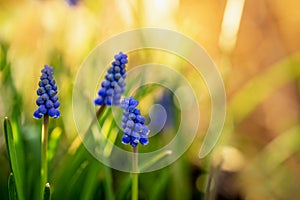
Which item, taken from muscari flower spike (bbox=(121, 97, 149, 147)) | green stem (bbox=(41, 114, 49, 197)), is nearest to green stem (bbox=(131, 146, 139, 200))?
muscari flower spike (bbox=(121, 97, 149, 147))

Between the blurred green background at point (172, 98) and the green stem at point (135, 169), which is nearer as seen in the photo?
the green stem at point (135, 169)

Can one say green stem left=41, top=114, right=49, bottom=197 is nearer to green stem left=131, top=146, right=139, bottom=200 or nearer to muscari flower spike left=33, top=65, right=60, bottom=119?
muscari flower spike left=33, top=65, right=60, bottom=119

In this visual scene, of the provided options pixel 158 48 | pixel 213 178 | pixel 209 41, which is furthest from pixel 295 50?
pixel 213 178

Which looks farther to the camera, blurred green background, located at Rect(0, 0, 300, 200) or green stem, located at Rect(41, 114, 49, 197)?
blurred green background, located at Rect(0, 0, 300, 200)

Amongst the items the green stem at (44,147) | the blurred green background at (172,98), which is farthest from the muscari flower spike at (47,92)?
the blurred green background at (172,98)

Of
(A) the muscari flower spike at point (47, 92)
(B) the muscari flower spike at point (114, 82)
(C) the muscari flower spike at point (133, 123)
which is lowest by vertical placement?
(C) the muscari flower spike at point (133, 123)

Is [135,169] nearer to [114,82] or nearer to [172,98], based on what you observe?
[114,82]

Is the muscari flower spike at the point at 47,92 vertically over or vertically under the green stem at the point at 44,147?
over

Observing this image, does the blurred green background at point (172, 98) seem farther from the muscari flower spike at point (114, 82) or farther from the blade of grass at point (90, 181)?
the muscari flower spike at point (114, 82)
